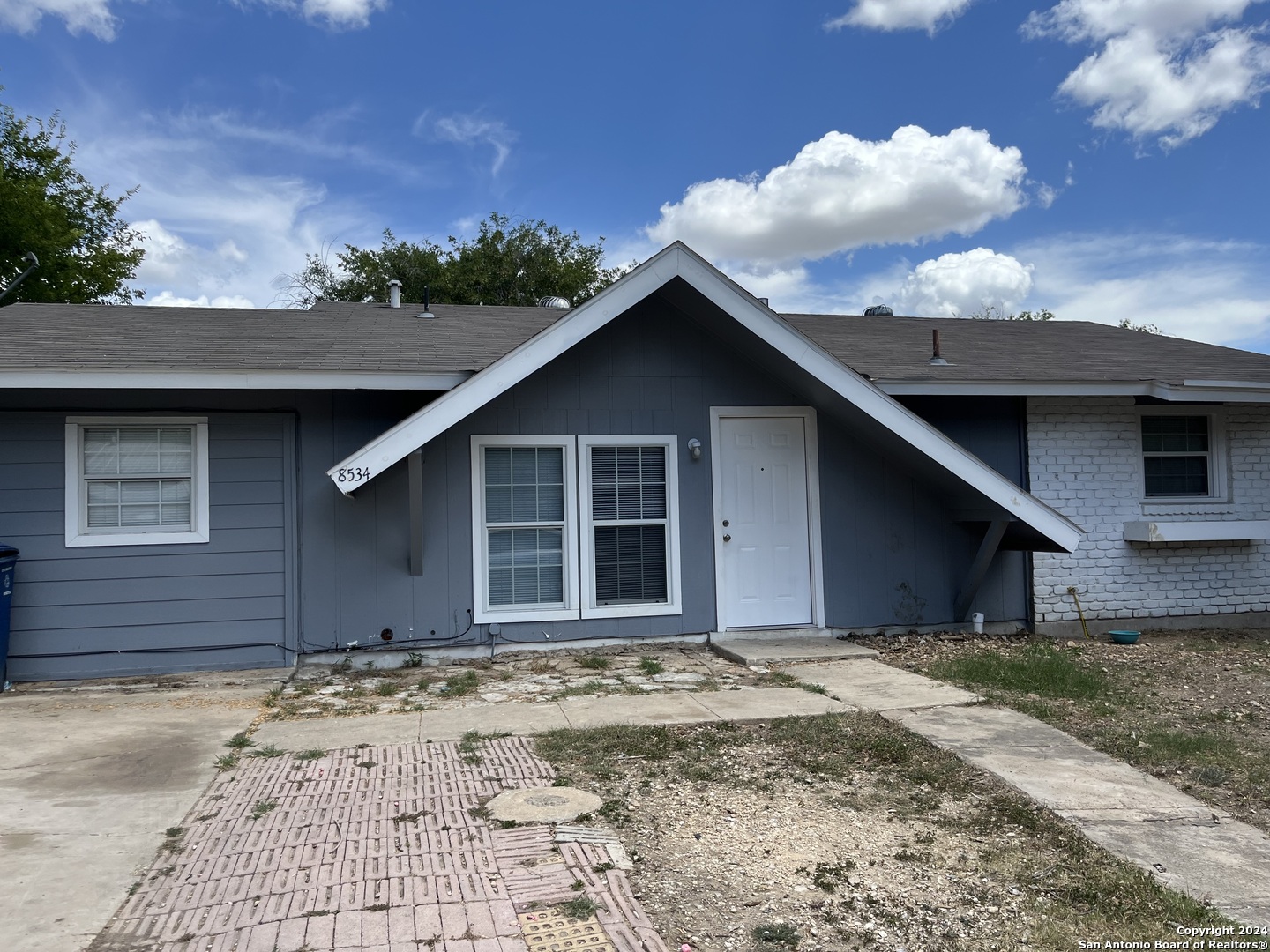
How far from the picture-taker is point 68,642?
23.2 feet

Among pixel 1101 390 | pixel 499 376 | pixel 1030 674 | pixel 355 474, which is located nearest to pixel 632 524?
pixel 499 376

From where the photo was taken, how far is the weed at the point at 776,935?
2.85 m

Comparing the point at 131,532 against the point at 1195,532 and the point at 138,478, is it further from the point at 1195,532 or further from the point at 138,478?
the point at 1195,532

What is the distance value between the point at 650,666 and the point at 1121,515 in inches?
218

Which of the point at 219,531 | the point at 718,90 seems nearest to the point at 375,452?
the point at 219,531

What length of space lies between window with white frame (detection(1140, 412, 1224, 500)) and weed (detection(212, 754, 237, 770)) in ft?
29.5

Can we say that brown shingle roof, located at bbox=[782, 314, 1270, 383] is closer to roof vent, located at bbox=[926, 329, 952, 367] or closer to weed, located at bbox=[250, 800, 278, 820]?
roof vent, located at bbox=[926, 329, 952, 367]

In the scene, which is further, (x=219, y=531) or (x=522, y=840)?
(x=219, y=531)

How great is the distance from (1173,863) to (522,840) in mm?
2590

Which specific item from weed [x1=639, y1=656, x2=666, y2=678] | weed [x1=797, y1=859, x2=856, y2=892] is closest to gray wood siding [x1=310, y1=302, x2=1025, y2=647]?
weed [x1=639, y1=656, x2=666, y2=678]

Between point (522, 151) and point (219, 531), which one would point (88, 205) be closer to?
point (522, 151)

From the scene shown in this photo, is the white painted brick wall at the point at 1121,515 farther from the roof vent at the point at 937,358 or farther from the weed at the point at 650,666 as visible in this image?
the weed at the point at 650,666

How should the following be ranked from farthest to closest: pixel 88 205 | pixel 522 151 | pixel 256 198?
pixel 88 205
pixel 522 151
pixel 256 198

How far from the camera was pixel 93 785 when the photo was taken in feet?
14.5
